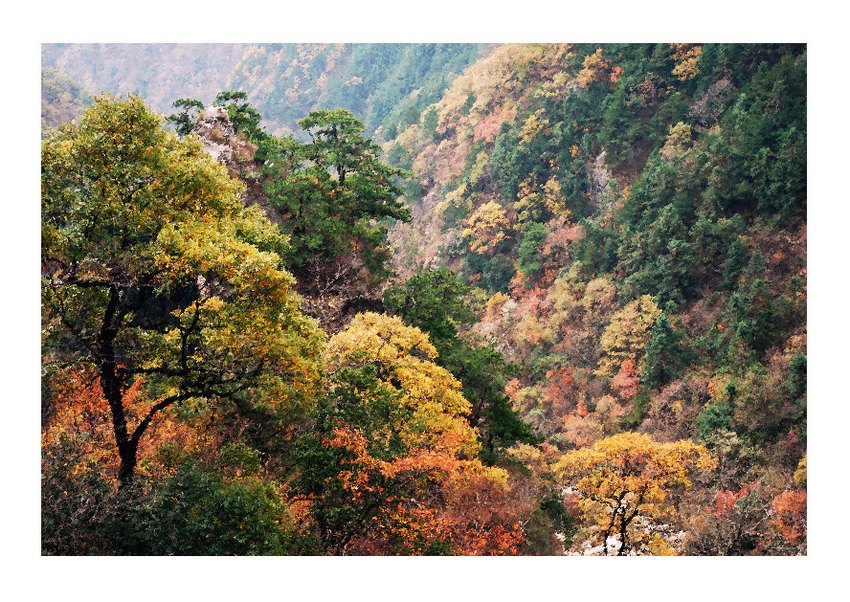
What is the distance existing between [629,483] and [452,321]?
6268 mm

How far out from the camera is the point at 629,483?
73.6 feet

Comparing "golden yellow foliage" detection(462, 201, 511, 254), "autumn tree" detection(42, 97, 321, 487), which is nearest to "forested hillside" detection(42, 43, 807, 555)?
"autumn tree" detection(42, 97, 321, 487)

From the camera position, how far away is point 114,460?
12188 millimetres

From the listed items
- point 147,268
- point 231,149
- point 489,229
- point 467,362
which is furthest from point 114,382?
point 489,229

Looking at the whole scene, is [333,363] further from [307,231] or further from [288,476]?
[307,231]

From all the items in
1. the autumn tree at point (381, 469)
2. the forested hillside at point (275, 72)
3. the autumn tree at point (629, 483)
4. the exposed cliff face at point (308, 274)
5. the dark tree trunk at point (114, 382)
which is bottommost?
the autumn tree at point (629, 483)

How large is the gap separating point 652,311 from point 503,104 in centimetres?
2136

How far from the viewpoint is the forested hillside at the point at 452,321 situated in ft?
38.4

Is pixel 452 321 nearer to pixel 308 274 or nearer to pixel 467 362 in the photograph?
pixel 467 362

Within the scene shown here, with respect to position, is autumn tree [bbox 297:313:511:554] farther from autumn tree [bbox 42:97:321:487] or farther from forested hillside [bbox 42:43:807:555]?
autumn tree [bbox 42:97:321:487]

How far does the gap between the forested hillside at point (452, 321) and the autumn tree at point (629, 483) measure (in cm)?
12

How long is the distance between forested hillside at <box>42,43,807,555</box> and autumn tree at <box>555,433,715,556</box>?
118mm

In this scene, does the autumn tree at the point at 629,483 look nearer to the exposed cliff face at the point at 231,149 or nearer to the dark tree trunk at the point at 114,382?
the exposed cliff face at the point at 231,149

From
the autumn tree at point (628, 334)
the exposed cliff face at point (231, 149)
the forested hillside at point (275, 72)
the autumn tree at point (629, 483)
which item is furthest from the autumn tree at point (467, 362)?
the forested hillside at point (275, 72)
